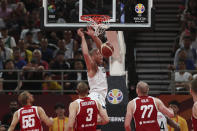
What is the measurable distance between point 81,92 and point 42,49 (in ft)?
17.7

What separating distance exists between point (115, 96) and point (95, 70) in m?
3.06

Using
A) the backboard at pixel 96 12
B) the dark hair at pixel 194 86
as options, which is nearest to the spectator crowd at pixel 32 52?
the backboard at pixel 96 12

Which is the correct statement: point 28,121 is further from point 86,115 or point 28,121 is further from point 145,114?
point 145,114

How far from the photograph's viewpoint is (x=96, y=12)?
30.2 feet

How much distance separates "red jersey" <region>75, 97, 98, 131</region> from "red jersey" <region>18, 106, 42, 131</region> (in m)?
1.01

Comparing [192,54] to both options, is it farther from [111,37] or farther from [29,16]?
[29,16]

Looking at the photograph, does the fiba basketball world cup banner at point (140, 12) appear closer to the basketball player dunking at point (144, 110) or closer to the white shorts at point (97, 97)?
the basketball player dunking at point (144, 110)

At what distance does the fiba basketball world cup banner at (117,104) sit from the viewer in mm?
10438

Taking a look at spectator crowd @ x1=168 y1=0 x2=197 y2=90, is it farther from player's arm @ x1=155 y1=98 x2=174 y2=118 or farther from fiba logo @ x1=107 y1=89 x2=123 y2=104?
player's arm @ x1=155 y1=98 x2=174 y2=118

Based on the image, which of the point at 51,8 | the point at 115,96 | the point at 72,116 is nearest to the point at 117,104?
the point at 115,96

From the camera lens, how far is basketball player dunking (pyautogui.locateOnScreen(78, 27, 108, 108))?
7414 millimetres

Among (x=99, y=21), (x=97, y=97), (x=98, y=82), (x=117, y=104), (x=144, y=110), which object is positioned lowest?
(x=117, y=104)

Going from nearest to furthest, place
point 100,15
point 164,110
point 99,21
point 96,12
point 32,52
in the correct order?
point 164,110, point 99,21, point 100,15, point 96,12, point 32,52

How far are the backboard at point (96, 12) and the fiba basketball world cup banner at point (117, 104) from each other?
78.9 inches
